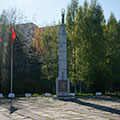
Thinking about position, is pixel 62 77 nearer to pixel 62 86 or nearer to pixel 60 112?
pixel 62 86

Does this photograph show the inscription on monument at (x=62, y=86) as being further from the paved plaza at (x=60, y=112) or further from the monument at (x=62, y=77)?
the paved plaza at (x=60, y=112)

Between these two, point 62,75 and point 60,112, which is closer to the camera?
point 60,112

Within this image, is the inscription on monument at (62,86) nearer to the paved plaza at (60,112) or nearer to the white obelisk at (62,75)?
the white obelisk at (62,75)

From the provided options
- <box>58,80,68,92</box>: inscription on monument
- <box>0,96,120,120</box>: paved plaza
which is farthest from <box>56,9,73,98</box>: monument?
<box>0,96,120,120</box>: paved plaza

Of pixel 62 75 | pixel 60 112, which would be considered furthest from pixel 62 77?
pixel 60 112

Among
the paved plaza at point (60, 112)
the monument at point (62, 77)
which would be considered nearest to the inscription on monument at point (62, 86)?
the monument at point (62, 77)

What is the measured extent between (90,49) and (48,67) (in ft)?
21.0

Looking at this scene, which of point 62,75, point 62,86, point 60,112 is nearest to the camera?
point 60,112

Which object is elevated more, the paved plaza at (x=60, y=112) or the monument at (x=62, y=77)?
the monument at (x=62, y=77)

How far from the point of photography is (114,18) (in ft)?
83.6

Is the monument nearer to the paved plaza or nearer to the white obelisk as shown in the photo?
the white obelisk

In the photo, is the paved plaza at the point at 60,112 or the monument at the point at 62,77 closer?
the paved plaza at the point at 60,112

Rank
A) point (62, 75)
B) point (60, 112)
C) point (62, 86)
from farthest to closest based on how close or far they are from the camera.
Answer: point (62, 75) < point (62, 86) < point (60, 112)

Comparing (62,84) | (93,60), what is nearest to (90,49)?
(93,60)
